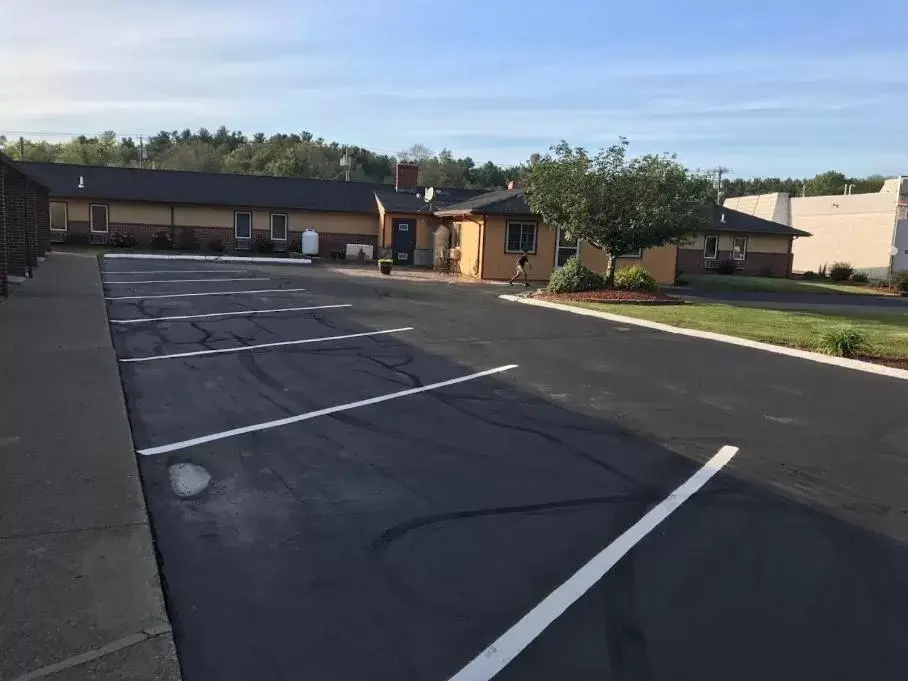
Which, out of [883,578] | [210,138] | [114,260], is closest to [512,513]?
[883,578]

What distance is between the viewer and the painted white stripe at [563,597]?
11.8ft

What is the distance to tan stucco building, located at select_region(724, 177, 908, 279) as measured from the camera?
4572 cm

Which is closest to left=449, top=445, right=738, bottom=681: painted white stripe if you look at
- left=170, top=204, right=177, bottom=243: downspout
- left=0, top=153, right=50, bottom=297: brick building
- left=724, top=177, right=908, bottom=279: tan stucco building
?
left=0, top=153, right=50, bottom=297: brick building

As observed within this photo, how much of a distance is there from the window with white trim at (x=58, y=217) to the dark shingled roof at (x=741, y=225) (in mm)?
33415

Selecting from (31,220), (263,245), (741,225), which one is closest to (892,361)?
(31,220)

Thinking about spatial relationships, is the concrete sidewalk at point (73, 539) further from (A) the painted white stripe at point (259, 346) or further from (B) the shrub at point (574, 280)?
(B) the shrub at point (574, 280)

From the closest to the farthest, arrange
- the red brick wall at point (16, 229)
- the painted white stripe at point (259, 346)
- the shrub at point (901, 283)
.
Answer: the painted white stripe at point (259, 346), the red brick wall at point (16, 229), the shrub at point (901, 283)

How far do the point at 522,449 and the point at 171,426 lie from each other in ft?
11.3

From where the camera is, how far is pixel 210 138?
356ft

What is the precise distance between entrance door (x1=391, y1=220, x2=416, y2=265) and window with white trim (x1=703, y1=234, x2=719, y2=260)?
15.5 metres

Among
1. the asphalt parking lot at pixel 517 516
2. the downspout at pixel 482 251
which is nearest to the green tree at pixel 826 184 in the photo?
the downspout at pixel 482 251

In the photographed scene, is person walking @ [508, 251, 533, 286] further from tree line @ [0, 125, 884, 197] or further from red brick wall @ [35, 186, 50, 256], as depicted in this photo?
tree line @ [0, 125, 884, 197]

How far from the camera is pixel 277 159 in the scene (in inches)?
3273

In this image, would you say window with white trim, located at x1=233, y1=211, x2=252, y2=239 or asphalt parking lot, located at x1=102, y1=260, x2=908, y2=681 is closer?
asphalt parking lot, located at x1=102, y1=260, x2=908, y2=681
